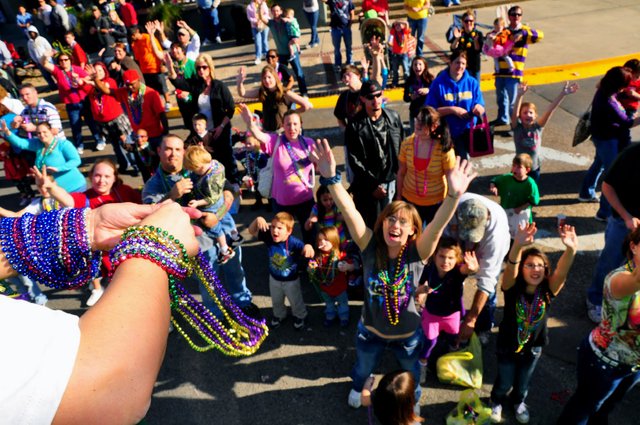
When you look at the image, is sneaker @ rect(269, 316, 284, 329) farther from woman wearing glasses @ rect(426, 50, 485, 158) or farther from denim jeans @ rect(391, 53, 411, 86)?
denim jeans @ rect(391, 53, 411, 86)

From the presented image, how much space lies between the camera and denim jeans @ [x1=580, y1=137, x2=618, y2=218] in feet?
18.5

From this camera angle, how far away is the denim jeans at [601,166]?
5.64 m

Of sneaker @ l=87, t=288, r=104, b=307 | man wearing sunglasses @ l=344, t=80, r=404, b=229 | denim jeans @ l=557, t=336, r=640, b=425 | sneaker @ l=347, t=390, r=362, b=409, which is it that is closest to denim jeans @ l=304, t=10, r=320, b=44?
man wearing sunglasses @ l=344, t=80, r=404, b=229

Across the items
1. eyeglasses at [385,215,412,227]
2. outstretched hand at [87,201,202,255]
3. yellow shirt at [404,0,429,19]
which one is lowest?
eyeglasses at [385,215,412,227]

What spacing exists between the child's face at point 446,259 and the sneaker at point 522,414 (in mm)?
1190

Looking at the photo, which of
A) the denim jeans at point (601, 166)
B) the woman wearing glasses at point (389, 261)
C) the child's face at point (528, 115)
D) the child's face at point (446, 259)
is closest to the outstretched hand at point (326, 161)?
the woman wearing glasses at point (389, 261)

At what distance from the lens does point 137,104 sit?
7.20m

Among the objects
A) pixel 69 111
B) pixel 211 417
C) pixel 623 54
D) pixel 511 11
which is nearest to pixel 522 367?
pixel 211 417

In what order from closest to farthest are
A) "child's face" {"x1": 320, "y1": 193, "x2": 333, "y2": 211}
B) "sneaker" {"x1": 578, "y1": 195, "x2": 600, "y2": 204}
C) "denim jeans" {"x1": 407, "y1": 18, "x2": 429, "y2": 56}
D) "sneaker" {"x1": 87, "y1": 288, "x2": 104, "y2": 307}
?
1. "child's face" {"x1": 320, "y1": 193, "x2": 333, "y2": 211}
2. "sneaker" {"x1": 87, "y1": 288, "x2": 104, "y2": 307}
3. "sneaker" {"x1": 578, "y1": 195, "x2": 600, "y2": 204}
4. "denim jeans" {"x1": 407, "y1": 18, "x2": 429, "y2": 56}

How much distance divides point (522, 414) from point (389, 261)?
1702 millimetres

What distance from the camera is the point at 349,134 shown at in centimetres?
515

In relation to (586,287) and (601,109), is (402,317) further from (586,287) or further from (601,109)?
(601,109)

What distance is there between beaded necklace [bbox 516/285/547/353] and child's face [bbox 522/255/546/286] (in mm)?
84

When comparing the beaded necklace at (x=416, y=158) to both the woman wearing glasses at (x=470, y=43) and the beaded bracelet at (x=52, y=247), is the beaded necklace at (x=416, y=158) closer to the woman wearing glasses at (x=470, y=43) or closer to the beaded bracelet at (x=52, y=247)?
the woman wearing glasses at (x=470, y=43)
